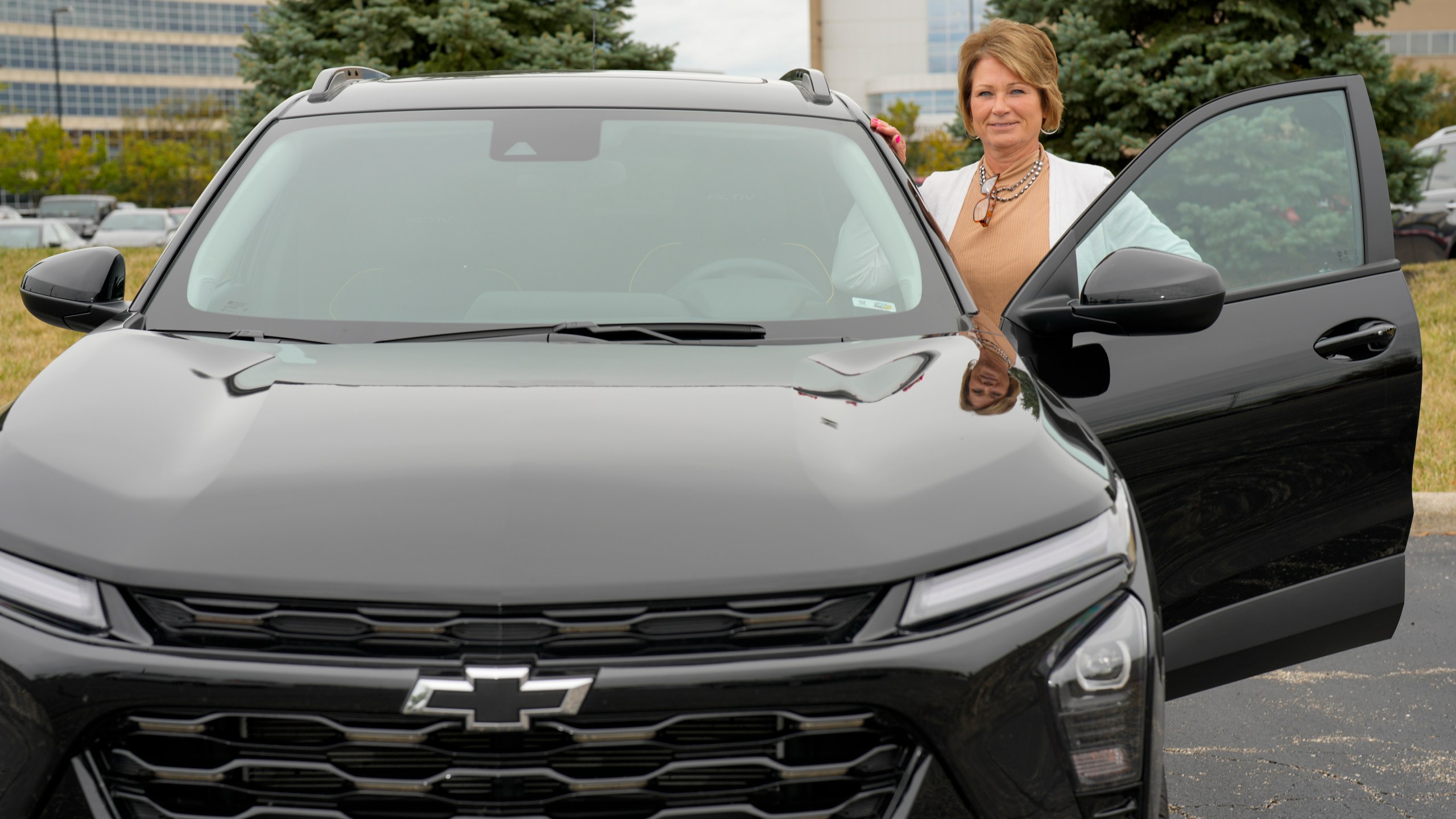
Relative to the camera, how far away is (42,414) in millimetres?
2105

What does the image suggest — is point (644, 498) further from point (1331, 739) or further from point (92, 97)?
point (92, 97)

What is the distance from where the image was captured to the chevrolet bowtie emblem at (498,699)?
1590 mm

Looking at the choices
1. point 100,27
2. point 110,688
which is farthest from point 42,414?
point 100,27

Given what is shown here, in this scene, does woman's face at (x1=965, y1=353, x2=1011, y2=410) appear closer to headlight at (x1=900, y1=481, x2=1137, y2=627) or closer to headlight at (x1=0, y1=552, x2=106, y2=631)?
headlight at (x1=900, y1=481, x2=1137, y2=627)

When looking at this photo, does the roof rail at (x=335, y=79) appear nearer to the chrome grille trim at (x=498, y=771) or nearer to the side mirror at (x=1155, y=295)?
the side mirror at (x=1155, y=295)

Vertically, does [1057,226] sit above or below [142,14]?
below

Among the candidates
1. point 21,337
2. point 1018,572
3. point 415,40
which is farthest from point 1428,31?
point 1018,572

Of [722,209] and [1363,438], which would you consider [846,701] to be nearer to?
[722,209]

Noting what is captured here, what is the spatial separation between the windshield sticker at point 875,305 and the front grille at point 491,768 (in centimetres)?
121

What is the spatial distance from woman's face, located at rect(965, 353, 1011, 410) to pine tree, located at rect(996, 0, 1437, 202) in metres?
10.0

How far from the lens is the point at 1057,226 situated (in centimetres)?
388

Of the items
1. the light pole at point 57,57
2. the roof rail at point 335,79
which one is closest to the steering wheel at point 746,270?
the roof rail at point 335,79

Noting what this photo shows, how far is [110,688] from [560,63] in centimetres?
1267

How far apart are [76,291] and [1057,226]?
101 inches
